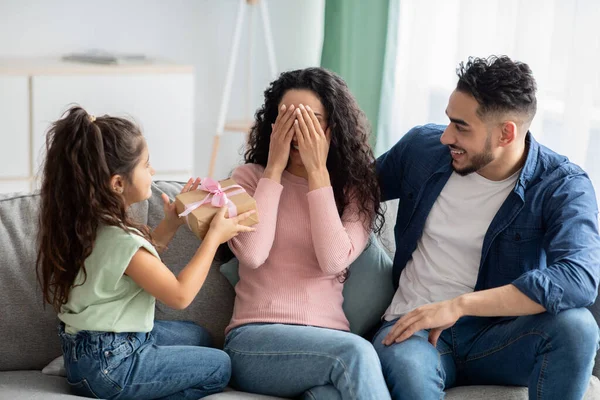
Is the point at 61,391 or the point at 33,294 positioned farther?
the point at 33,294

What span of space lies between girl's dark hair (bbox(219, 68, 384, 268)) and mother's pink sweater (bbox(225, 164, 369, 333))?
0.15ft

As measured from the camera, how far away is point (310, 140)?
87.4 inches

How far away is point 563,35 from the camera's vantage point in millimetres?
2967

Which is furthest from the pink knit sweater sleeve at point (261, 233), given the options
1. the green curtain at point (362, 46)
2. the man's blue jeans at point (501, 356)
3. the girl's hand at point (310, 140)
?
the green curtain at point (362, 46)

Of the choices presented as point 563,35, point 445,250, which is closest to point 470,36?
point 563,35

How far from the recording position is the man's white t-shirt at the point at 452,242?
223 cm

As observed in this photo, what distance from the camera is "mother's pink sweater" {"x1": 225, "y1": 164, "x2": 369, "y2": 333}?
7.16 feet

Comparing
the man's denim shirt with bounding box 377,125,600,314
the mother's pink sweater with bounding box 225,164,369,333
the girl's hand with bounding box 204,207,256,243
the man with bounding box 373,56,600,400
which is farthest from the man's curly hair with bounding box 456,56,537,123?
the girl's hand with bounding box 204,207,256,243

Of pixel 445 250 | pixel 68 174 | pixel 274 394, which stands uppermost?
pixel 68 174

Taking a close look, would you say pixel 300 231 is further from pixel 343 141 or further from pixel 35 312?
pixel 35 312

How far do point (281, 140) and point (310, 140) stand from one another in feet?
0.26

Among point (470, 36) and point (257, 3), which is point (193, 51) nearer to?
point (257, 3)

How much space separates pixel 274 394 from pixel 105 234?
21.9 inches

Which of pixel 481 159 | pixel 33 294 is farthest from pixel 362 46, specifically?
pixel 33 294
